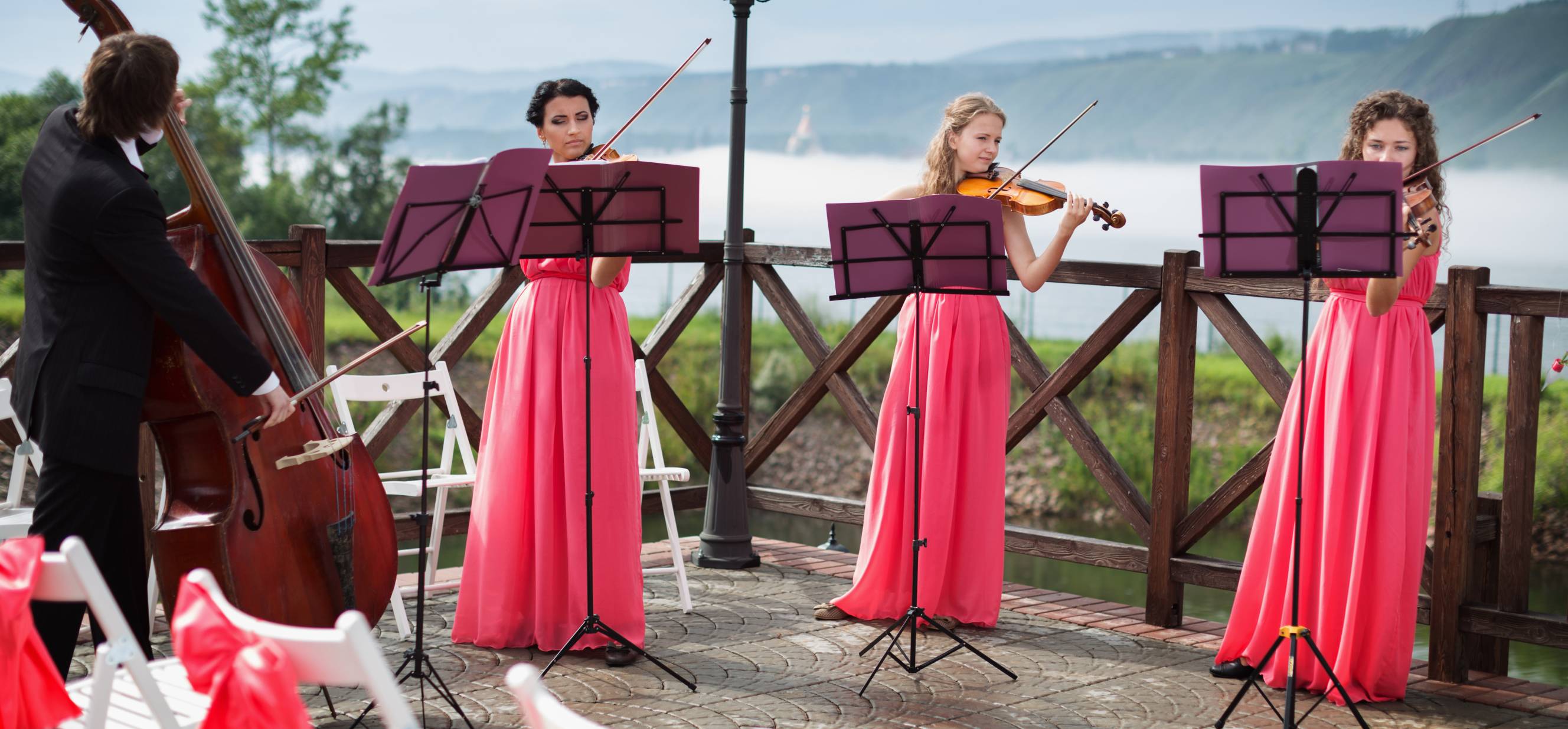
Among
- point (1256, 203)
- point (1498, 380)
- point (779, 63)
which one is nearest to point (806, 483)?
point (1498, 380)

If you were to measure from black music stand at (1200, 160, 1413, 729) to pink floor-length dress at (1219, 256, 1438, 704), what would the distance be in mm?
414

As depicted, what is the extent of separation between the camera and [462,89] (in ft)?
171

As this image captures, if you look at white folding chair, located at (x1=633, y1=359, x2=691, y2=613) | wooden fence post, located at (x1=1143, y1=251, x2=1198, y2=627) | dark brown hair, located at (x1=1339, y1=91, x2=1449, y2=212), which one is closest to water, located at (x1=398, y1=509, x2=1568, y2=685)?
white folding chair, located at (x1=633, y1=359, x2=691, y2=613)

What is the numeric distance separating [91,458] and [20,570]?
993mm

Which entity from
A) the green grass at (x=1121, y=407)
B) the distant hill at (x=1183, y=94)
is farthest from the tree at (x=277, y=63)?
the green grass at (x=1121, y=407)

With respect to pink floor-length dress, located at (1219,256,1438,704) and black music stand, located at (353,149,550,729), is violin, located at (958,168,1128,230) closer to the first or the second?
pink floor-length dress, located at (1219,256,1438,704)

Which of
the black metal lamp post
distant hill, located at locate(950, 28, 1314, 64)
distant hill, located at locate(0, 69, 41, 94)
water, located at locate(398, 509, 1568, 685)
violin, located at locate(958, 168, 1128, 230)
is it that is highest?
distant hill, located at locate(950, 28, 1314, 64)

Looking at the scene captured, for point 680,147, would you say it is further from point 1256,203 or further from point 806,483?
point 1256,203

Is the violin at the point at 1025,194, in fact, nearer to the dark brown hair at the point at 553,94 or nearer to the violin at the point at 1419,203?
the violin at the point at 1419,203

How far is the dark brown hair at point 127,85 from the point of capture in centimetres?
323

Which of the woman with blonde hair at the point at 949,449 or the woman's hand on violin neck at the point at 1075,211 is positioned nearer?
the woman's hand on violin neck at the point at 1075,211

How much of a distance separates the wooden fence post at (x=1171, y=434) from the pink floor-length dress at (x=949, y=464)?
596 mm

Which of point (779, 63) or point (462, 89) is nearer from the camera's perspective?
point (779, 63)

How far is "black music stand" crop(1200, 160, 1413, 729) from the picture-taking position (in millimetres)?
3744
